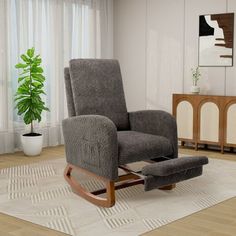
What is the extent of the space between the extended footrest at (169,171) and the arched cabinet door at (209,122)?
2109mm

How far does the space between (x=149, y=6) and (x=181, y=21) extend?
59 cm

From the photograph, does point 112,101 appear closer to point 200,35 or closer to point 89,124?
point 89,124

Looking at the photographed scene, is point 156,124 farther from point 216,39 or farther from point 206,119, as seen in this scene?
point 216,39

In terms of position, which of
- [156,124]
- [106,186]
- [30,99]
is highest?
[30,99]

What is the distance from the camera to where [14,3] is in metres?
5.59

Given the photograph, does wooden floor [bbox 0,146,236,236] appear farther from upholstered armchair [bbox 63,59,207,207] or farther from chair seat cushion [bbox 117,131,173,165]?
chair seat cushion [bbox 117,131,173,165]

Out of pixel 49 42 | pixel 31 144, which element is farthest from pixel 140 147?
pixel 49 42

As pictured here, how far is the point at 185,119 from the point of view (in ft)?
19.3

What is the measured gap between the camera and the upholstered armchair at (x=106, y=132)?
3.40 m

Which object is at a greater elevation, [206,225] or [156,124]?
[156,124]

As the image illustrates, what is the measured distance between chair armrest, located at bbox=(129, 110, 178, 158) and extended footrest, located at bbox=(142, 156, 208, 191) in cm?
37

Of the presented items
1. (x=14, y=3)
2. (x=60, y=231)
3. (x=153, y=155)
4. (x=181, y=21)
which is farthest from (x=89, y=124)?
(x=181, y=21)

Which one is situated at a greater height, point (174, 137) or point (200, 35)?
point (200, 35)

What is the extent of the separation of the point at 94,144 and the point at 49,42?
2889mm
